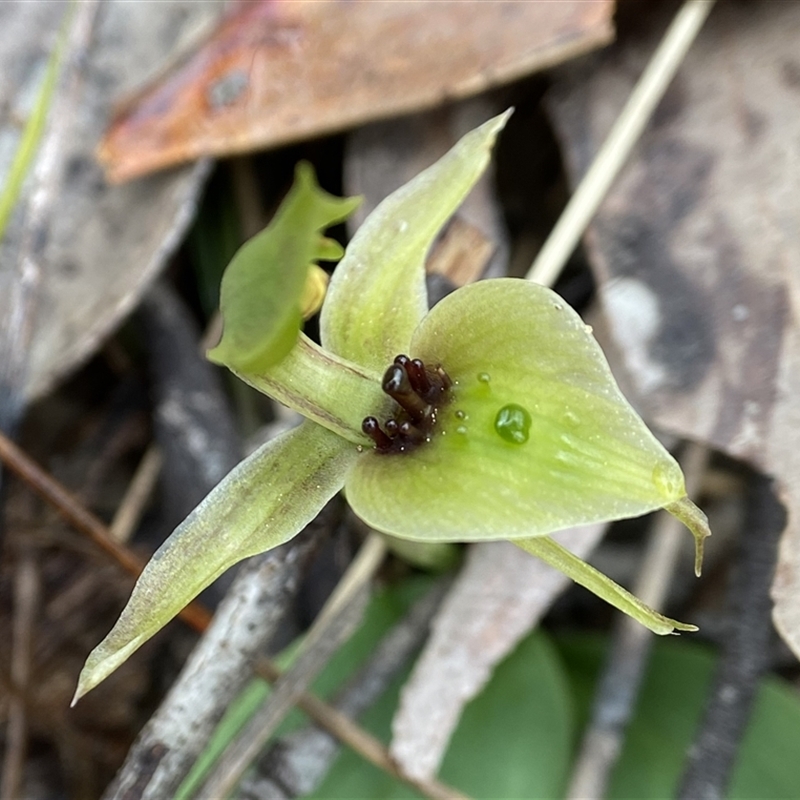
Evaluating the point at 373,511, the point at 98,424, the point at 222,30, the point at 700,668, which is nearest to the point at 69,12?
the point at 222,30

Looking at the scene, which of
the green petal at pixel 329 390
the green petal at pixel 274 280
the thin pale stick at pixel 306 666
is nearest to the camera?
the green petal at pixel 274 280

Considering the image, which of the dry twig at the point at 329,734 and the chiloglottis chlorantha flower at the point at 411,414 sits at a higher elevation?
the chiloglottis chlorantha flower at the point at 411,414

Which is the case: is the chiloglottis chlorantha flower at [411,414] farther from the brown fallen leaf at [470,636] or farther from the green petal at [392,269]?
the brown fallen leaf at [470,636]

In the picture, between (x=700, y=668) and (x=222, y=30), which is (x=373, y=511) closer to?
(x=700, y=668)

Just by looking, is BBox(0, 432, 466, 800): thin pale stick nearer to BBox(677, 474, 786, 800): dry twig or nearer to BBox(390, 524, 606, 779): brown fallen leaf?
BBox(390, 524, 606, 779): brown fallen leaf

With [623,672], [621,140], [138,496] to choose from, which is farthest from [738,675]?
[138,496]

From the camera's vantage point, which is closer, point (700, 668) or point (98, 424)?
point (700, 668)

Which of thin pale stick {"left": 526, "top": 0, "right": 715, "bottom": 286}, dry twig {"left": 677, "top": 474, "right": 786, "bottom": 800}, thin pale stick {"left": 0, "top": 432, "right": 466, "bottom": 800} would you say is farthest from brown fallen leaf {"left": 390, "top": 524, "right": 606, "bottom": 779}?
thin pale stick {"left": 526, "top": 0, "right": 715, "bottom": 286}

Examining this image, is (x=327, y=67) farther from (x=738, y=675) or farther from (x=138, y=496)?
(x=738, y=675)

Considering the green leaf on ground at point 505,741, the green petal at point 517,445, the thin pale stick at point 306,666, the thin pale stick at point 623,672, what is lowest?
the thin pale stick at point 623,672

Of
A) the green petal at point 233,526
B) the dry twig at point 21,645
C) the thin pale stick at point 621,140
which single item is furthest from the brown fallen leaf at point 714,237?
the dry twig at point 21,645
